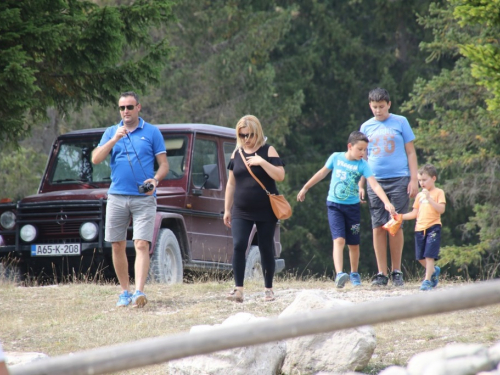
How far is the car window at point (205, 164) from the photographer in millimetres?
10008

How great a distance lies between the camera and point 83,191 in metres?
9.71

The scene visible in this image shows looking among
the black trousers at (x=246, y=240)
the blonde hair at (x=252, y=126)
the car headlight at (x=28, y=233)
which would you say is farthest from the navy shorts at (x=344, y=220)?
the car headlight at (x=28, y=233)

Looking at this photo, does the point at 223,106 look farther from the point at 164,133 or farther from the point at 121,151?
the point at 121,151

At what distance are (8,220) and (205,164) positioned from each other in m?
2.42

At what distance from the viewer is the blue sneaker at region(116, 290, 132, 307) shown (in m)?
7.52

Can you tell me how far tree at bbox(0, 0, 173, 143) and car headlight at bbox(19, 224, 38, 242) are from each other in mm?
1413

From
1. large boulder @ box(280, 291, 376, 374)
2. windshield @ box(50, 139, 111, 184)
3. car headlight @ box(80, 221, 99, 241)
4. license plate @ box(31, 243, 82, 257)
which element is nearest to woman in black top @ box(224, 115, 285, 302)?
large boulder @ box(280, 291, 376, 374)

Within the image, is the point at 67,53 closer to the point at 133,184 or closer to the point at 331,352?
the point at 133,184

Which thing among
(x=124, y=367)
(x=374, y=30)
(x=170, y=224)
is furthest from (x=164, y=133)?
(x=374, y=30)

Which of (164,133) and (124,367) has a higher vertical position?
(164,133)

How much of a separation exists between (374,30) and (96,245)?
24.4 meters

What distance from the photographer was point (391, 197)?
8.45 m

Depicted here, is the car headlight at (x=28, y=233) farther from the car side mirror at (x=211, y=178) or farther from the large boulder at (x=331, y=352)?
the large boulder at (x=331, y=352)

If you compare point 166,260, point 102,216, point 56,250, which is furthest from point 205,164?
point 56,250
